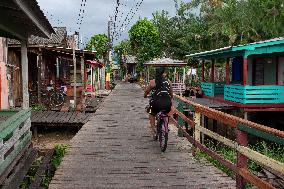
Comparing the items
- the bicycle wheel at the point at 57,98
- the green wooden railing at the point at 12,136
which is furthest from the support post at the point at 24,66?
the bicycle wheel at the point at 57,98

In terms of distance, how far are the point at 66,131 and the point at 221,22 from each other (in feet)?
102

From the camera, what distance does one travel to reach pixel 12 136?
7.04 m

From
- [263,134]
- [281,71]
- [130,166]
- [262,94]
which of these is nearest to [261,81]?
[281,71]

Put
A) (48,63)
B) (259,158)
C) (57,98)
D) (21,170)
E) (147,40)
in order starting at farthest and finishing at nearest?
(147,40), (48,63), (57,98), (21,170), (259,158)

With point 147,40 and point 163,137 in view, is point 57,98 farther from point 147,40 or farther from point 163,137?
point 147,40

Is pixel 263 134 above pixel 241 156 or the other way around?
above

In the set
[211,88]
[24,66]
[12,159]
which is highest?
[24,66]

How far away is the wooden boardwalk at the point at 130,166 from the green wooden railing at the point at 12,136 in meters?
0.88

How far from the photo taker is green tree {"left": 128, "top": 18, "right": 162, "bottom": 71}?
48.8m

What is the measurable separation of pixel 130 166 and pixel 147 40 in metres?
42.8

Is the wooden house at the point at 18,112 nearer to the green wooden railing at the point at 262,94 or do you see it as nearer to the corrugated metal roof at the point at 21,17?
the corrugated metal roof at the point at 21,17

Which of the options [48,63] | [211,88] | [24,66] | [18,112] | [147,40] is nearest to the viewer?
[18,112]

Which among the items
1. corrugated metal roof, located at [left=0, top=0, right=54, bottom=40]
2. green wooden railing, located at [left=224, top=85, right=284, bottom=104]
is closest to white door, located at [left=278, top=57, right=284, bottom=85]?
green wooden railing, located at [left=224, top=85, right=284, bottom=104]

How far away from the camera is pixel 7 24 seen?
7379mm
